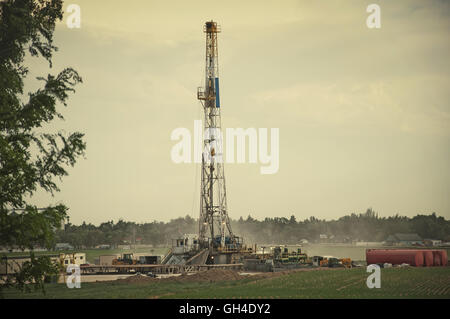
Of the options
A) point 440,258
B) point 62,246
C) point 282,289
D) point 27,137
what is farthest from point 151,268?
point 62,246

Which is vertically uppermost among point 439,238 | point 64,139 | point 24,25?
point 24,25

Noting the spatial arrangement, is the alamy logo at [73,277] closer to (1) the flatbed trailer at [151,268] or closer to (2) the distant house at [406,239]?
(1) the flatbed trailer at [151,268]

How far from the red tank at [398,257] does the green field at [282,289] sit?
405 inches

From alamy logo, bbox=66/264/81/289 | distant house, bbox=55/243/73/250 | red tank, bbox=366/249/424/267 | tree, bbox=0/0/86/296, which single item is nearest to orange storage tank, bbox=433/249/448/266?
red tank, bbox=366/249/424/267

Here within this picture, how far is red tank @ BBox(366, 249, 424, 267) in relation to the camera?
5394cm

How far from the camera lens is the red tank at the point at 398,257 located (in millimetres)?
53938

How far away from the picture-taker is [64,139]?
62.4ft

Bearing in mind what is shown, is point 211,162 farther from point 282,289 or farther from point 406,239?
point 406,239

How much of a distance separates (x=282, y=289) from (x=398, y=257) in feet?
79.8

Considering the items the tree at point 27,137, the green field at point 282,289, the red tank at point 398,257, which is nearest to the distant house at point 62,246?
the red tank at point 398,257

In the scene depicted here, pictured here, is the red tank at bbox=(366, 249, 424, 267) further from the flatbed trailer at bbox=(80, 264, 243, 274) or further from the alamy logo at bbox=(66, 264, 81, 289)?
the alamy logo at bbox=(66, 264, 81, 289)
